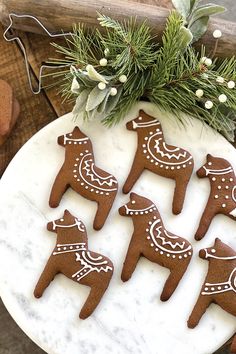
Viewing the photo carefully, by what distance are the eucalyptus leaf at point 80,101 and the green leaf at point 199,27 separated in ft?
0.81

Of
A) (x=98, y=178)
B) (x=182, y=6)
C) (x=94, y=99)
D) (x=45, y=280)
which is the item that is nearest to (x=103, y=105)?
(x=94, y=99)

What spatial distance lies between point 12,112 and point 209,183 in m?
0.45

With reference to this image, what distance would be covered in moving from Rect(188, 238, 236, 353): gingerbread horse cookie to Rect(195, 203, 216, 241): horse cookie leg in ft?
0.11

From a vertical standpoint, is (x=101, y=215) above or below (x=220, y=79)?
below

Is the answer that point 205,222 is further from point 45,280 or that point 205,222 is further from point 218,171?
point 45,280

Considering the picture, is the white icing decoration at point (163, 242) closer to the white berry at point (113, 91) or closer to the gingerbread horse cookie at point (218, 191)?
the gingerbread horse cookie at point (218, 191)

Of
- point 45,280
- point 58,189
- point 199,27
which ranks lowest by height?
point 45,280

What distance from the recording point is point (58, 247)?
4.12 ft

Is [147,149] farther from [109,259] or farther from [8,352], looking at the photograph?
[8,352]

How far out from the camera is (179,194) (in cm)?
128

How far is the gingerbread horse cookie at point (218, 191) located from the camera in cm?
127

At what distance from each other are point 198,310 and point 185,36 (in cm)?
52

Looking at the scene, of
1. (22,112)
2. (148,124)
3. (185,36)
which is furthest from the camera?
(22,112)

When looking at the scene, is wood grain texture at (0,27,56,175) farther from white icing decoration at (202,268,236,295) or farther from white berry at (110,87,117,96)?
white icing decoration at (202,268,236,295)
